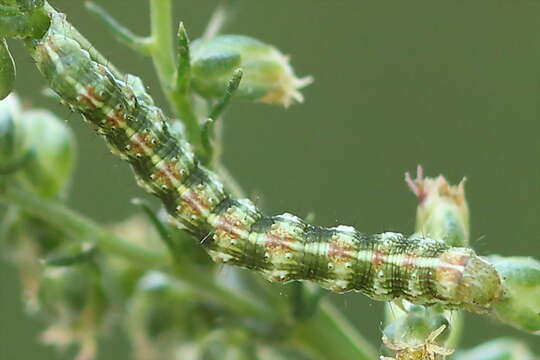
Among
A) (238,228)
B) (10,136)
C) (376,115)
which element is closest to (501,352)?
(238,228)

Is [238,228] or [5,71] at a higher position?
[238,228]

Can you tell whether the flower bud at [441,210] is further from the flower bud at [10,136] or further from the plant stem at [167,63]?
the flower bud at [10,136]

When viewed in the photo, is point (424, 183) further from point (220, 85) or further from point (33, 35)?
point (33, 35)

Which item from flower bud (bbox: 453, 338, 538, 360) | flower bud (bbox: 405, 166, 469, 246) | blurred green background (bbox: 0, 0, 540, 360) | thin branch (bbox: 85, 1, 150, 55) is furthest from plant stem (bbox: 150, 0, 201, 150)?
blurred green background (bbox: 0, 0, 540, 360)

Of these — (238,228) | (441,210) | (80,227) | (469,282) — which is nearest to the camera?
(469,282)

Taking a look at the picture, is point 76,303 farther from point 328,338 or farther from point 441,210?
point 441,210

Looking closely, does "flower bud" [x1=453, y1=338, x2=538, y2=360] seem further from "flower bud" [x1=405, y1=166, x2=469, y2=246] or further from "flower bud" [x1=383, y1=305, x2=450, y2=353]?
"flower bud" [x1=383, y1=305, x2=450, y2=353]

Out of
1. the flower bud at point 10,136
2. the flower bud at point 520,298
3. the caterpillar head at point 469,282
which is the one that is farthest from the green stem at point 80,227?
the flower bud at point 520,298
